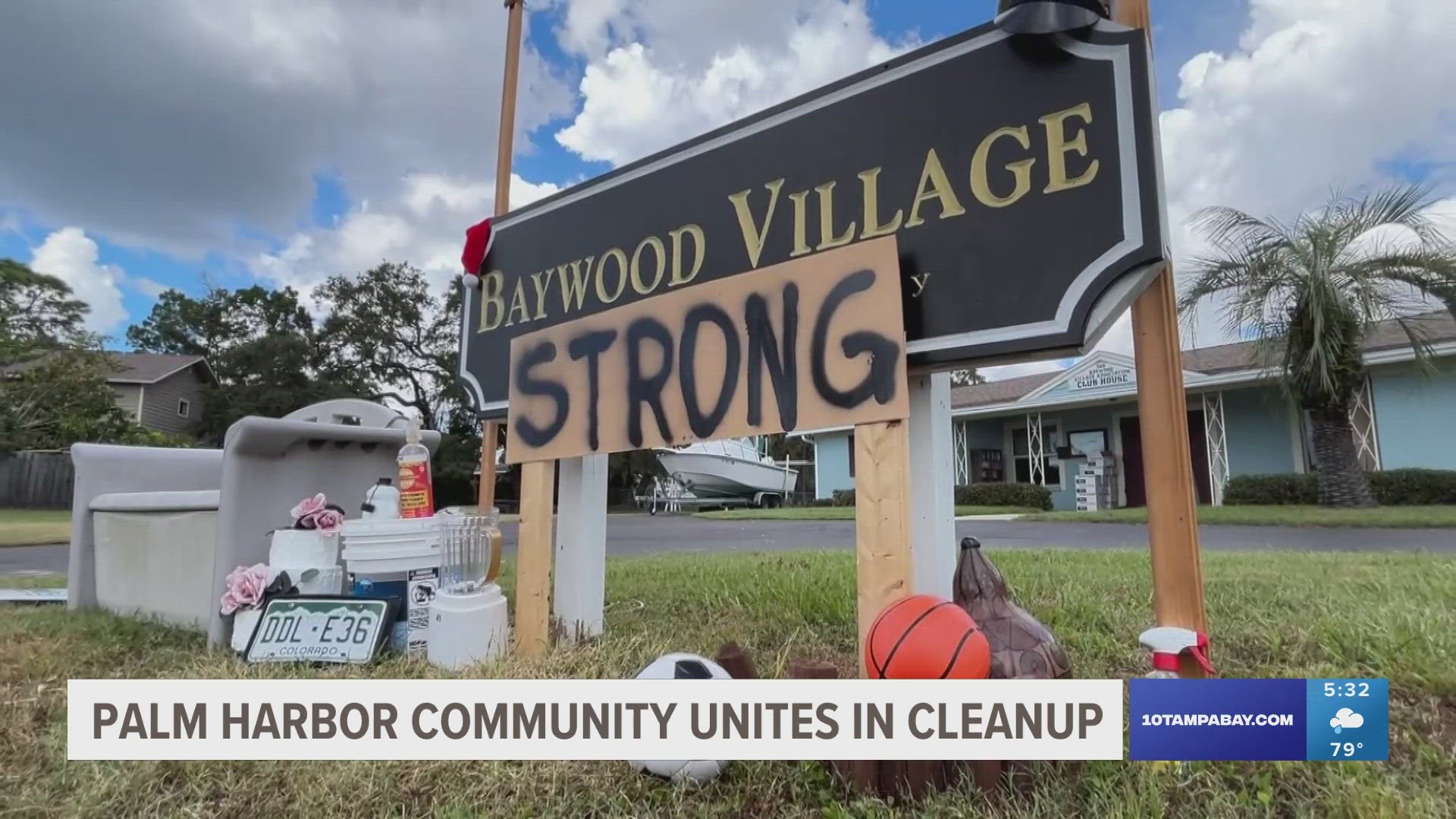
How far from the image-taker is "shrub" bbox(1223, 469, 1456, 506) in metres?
10.9

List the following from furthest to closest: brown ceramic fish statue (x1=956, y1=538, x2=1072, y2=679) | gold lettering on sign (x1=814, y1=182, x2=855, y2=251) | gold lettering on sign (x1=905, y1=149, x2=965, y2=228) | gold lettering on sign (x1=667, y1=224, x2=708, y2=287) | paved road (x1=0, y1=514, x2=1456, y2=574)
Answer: paved road (x1=0, y1=514, x2=1456, y2=574), gold lettering on sign (x1=667, y1=224, x2=708, y2=287), gold lettering on sign (x1=814, y1=182, x2=855, y2=251), gold lettering on sign (x1=905, y1=149, x2=965, y2=228), brown ceramic fish statue (x1=956, y1=538, x2=1072, y2=679)

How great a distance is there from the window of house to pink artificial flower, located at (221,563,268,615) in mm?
16154

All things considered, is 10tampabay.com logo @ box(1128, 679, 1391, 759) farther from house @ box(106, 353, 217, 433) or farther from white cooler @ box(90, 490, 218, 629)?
house @ box(106, 353, 217, 433)

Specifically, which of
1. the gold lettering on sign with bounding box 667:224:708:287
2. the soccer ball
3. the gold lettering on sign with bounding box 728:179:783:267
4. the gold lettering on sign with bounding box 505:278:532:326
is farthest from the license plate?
the gold lettering on sign with bounding box 728:179:783:267

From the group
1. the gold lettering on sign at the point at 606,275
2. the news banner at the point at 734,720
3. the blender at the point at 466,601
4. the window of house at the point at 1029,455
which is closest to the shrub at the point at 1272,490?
the window of house at the point at 1029,455

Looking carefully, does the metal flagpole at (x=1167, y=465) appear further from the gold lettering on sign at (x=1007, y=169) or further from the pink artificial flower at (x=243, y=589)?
the pink artificial flower at (x=243, y=589)

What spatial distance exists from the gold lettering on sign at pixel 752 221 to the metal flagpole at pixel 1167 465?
1.06m

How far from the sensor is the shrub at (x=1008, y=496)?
15367 millimetres

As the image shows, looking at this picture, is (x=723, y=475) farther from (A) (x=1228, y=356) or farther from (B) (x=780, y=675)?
(B) (x=780, y=675)

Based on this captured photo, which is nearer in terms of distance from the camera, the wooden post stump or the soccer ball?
the wooden post stump

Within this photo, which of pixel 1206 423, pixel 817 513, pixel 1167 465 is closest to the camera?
pixel 1167 465

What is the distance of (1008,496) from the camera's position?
15.8 meters

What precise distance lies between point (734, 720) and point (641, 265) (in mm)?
1643

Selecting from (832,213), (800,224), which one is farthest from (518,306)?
(832,213)
